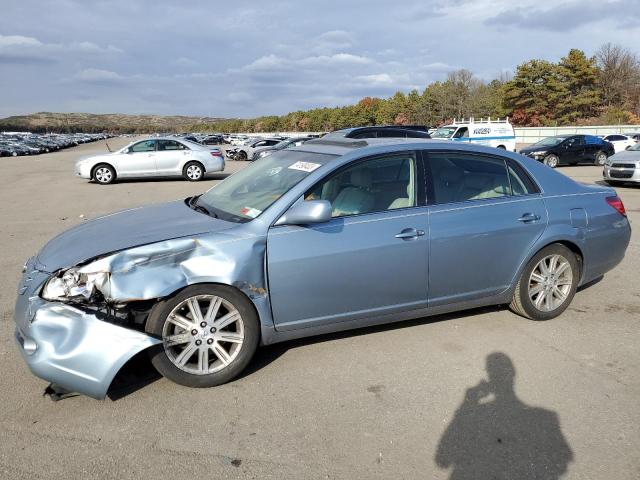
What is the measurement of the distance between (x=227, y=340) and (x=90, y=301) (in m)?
0.90

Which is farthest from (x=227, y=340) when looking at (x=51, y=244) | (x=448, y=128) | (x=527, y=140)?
(x=527, y=140)

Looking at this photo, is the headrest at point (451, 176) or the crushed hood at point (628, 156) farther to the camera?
the crushed hood at point (628, 156)

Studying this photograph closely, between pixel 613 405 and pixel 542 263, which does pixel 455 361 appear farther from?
pixel 542 263

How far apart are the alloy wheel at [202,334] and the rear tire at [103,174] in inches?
596

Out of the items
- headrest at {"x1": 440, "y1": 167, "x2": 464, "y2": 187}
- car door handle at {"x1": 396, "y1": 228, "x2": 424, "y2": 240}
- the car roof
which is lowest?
car door handle at {"x1": 396, "y1": 228, "x2": 424, "y2": 240}

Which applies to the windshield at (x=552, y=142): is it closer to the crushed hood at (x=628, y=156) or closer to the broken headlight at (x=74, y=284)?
the crushed hood at (x=628, y=156)

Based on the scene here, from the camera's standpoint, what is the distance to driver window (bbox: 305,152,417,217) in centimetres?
383

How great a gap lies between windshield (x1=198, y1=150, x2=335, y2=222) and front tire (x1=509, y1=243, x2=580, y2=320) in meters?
2.04

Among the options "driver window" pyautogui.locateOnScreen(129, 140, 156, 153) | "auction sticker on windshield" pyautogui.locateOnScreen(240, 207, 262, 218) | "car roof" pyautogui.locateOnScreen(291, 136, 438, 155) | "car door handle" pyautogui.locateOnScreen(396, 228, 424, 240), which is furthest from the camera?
"driver window" pyautogui.locateOnScreen(129, 140, 156, 153)

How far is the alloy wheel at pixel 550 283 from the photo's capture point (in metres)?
4.50

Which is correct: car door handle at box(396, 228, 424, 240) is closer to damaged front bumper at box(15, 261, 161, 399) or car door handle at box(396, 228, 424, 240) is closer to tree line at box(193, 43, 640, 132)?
damaged front bumper at box(15, 261, 161, 399)

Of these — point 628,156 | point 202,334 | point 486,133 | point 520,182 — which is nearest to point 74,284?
point 202,334

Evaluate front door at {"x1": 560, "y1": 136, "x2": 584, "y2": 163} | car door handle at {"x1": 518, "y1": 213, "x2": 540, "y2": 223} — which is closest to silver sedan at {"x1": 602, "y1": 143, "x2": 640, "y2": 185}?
front door at {"x1": 560, "y1": 136, "x2": 584, "y2": 163}

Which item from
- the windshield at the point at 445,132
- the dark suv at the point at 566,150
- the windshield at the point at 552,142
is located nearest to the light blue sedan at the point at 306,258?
the dark suv at the point at 566,150
